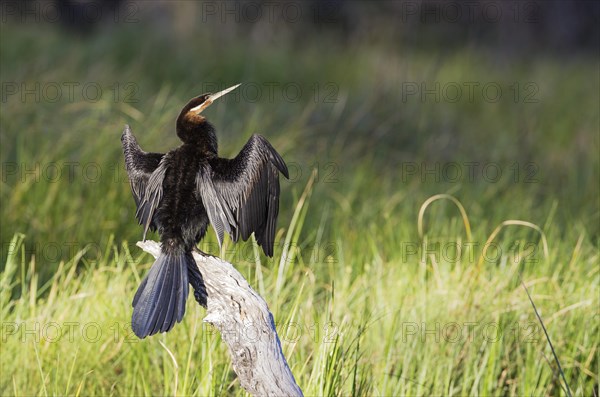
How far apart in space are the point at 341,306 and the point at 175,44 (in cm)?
565

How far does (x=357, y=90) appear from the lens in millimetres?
8578

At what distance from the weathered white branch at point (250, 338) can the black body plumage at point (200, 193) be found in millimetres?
200

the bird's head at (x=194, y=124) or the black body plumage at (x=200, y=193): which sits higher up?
the bird's head at (x=194, y=124)

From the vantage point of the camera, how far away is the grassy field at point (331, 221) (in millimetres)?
3393

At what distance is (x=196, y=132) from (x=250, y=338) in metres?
0.84

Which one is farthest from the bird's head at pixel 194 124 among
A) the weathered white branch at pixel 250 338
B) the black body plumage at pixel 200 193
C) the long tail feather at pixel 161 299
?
the weathered white branch at pixel 250 338

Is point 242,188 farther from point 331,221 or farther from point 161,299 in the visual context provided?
point 331,221

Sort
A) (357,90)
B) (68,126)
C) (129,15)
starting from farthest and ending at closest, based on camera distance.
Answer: (129,15), (357,90), (68,126)

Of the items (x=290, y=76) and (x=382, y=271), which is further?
(x=290, y=76)

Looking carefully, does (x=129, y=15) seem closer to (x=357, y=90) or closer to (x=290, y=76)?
(x=290, y=76)

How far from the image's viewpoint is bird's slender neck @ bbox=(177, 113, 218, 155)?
9.70 feet

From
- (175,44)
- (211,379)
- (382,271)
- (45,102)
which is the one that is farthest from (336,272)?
(175,44)

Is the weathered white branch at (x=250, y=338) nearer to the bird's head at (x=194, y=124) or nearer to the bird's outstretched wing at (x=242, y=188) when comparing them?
the bird's outstretched wing at (x=242, y=188)

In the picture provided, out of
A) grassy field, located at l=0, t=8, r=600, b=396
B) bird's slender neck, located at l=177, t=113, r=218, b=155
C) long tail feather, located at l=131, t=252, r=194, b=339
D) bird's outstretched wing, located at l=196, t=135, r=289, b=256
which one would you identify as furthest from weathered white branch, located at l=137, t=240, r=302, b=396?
bird's slender neck, located at l=177, t=113, r=218, b=155
